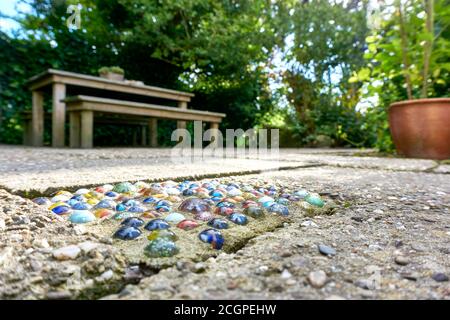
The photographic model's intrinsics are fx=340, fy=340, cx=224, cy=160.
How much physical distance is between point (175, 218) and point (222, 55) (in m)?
5.12

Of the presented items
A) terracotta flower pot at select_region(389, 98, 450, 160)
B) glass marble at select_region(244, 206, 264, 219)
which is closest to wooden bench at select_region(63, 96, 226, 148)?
terracotta flower pot at select_region(389, 98, 450, 160)

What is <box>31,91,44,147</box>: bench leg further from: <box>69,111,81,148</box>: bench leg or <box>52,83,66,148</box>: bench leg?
<box>69,111,81,148</box>: bench leg

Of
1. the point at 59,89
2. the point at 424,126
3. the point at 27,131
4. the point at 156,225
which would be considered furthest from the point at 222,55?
the point at 156,225

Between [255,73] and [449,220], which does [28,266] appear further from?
[255,73]

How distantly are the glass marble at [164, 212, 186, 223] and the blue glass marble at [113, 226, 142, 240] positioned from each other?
0.09 meters

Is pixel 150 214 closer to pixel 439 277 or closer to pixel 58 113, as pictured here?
pixel 439 277

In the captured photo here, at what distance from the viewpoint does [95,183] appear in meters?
0.95

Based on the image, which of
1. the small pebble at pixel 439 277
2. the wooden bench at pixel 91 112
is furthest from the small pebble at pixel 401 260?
the wooden bench at pixel 91 112

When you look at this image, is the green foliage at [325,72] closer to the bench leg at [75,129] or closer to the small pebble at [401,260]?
the bench leg at [75,129]

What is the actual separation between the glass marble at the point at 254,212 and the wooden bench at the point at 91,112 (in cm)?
312

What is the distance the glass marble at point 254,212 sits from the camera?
647mm
